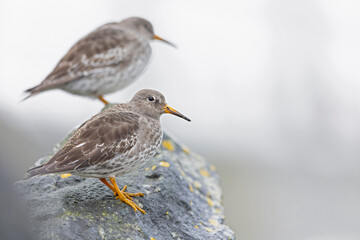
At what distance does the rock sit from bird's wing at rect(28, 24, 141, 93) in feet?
8.15

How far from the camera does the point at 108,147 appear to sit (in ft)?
21.0

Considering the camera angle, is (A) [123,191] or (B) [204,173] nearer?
(A) [123,191]

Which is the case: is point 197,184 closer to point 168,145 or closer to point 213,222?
point 168,145

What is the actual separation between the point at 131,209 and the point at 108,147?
0.71 metres

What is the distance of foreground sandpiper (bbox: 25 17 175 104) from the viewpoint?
977 cm

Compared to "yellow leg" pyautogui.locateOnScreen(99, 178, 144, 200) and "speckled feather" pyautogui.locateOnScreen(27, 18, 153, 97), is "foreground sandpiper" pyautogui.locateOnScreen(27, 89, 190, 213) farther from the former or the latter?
"speckled feather" pyautogui.locateOnScreen(27, 18, 153, 97)

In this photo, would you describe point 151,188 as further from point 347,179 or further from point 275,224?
point 347,179

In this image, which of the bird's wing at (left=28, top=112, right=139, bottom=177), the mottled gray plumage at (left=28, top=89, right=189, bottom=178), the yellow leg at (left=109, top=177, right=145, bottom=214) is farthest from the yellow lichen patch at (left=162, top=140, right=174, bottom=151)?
the yellow leg at (left=109, top=177, right=145, bottom=214)

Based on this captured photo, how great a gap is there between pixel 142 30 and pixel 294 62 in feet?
38.2

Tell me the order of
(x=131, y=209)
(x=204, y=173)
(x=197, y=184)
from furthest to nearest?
(x=204, y=173) → (x=197, y=184) → (x=131, y=209)

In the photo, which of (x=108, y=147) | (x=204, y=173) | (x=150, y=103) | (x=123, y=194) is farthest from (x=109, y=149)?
(x=204, y=173)

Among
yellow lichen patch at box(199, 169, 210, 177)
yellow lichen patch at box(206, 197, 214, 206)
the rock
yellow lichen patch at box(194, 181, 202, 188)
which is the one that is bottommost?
the rock

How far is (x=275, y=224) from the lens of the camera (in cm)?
1454

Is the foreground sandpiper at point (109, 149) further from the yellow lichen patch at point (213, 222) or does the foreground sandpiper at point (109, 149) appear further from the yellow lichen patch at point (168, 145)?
the yellow lichen patch at point (168, 145)
